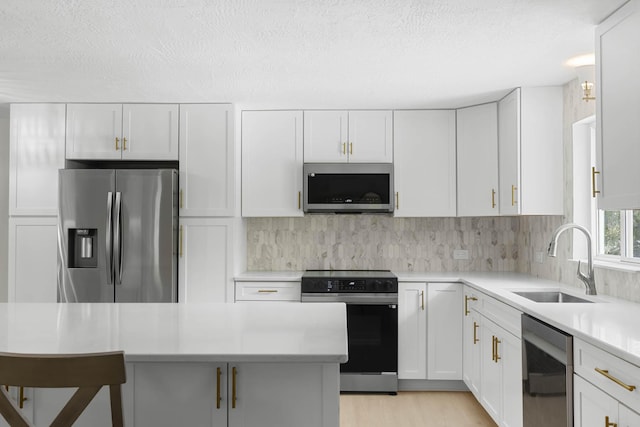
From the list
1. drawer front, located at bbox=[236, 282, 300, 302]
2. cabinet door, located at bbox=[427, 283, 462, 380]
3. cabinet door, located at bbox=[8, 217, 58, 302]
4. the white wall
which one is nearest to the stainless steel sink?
cabinet door, located at bbox=[427, 283, 462, 380]

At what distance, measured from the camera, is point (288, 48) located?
8.87ft

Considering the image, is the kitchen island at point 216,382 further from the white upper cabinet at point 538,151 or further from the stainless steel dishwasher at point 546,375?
the white upper cabinet at point 538,151

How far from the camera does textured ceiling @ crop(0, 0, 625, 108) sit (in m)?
2.22

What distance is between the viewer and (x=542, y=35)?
99.0 inches

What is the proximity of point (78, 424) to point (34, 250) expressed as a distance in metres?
2.65

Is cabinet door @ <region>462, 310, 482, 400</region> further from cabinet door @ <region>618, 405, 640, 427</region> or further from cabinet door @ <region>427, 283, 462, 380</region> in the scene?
cabinet door @ <region>618, 405, 640, 427</region>

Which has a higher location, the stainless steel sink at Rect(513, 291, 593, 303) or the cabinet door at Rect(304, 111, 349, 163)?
the cabinet door at Rect(304, 111, 349, 163)

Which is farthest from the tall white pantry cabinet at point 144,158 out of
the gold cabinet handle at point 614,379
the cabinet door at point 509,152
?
the gold cabinet handle at point 614,379

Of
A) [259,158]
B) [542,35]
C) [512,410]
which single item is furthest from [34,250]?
[542,35]

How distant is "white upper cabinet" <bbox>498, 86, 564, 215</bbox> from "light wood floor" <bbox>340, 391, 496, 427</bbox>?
143 cm

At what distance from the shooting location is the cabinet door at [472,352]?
3436mm

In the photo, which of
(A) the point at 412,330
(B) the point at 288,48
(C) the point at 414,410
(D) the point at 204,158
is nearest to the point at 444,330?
(A) the point at 412,330

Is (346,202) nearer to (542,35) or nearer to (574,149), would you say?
(574,149)

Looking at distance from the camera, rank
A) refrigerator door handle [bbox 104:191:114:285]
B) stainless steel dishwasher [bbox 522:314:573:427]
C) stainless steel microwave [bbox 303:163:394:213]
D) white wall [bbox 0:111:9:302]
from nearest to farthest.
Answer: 1. stainless steel dishwasher [bbox 522:314:573:427]
2. refrigerator door handle [bbox 104:191:114:285]
3. stainless steel microwave [bbox 303:163:394:213]
4. white wall [bbox 0:111:9:302]
